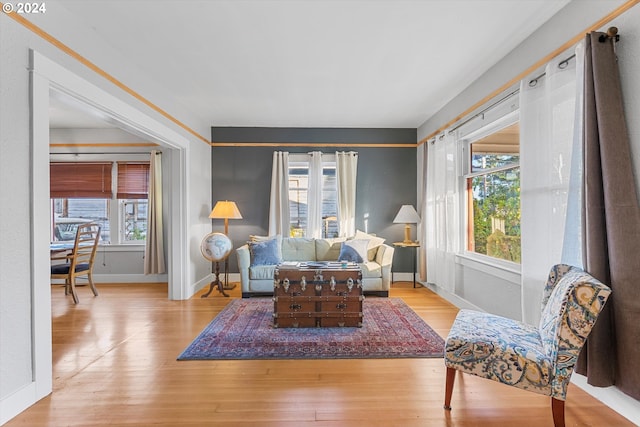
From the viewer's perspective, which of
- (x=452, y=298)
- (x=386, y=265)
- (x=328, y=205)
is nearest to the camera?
(x=452, y=298)

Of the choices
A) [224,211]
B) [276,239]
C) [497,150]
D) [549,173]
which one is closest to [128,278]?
[224,211]

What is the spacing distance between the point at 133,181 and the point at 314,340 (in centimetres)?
445

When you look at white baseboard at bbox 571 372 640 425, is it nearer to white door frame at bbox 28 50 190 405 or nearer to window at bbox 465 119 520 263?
window at bbox 465 119 520 263

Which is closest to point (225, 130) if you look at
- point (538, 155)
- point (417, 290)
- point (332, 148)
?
point (332, 148)

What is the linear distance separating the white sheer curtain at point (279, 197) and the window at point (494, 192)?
2.81 meters

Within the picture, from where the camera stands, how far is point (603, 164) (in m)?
1.83

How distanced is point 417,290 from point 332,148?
8.88ft

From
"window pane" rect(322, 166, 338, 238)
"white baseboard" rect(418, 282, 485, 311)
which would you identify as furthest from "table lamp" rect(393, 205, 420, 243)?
"window pane" rect(322, 166, 338, 238)

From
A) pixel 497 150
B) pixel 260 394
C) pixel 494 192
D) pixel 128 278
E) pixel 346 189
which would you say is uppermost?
pixel 497 150

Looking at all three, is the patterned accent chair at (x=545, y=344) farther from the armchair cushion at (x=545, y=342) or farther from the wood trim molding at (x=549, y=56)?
the wood trim molding at (x=549, y=56)

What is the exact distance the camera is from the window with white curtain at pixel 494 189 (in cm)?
320

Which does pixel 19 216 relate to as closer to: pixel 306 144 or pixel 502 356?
pixel 502 356

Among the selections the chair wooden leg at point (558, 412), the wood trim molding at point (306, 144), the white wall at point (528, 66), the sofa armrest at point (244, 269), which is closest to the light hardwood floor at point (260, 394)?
the chair wooden leg at point (558, 412)

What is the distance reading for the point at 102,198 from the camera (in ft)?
18.3
